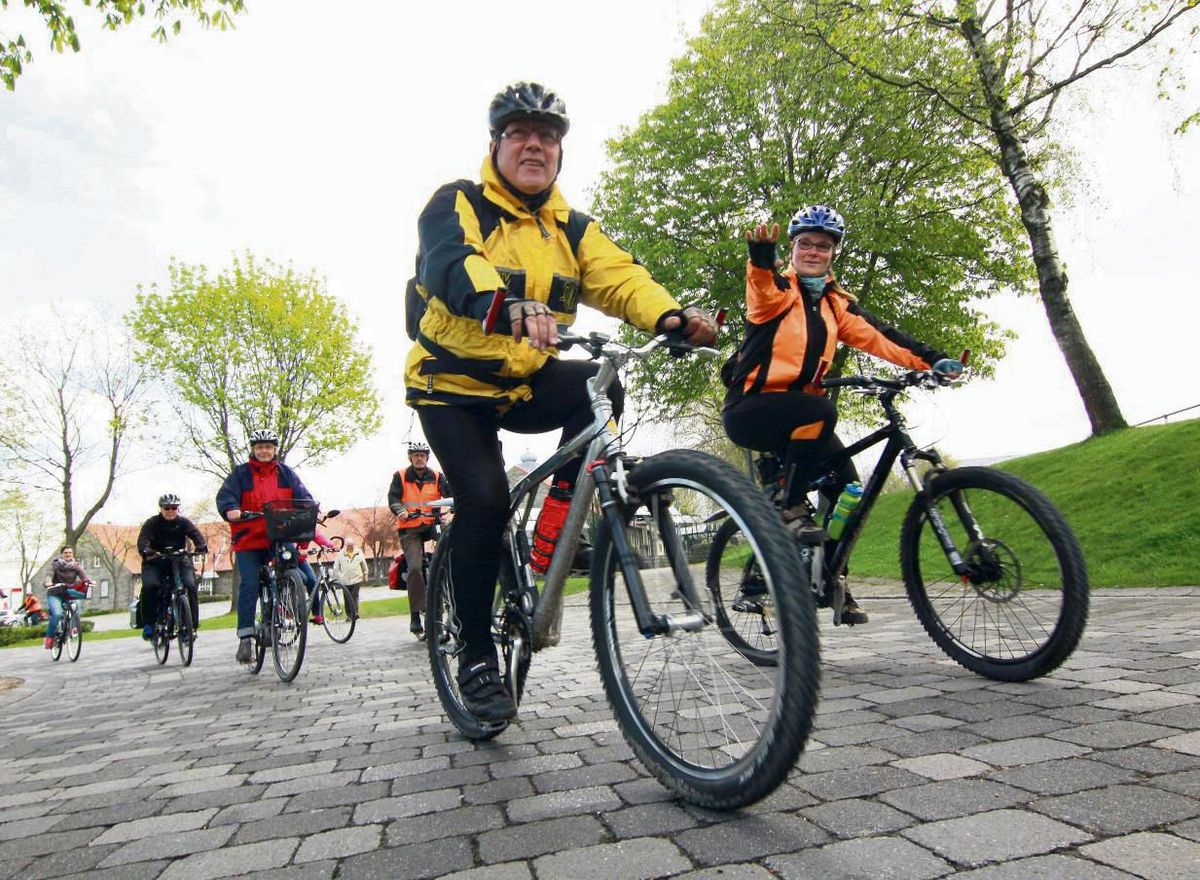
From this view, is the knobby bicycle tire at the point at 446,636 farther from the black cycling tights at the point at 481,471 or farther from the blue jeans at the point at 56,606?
the blue jeans at the point at 56,606

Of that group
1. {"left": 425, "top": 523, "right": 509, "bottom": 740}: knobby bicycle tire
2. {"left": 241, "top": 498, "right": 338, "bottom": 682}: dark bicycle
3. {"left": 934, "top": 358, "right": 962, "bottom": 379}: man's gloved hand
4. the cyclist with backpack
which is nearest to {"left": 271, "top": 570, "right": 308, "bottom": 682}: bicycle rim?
{"left": 241, "top": 498, "right": 338, "bottom": 682}: dark bicycle

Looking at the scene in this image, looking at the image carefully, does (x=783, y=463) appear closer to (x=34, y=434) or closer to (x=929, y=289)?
(x=929, y=289)

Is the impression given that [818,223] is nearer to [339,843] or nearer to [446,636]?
[446,636]

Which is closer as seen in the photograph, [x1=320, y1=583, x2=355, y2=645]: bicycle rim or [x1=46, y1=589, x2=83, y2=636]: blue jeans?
[x1=320, y1=583, x2=355, y2=645]: bicycle rim

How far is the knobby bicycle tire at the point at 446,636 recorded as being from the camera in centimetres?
319

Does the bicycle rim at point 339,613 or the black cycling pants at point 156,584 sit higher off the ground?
the black cycling pants at point 156,584

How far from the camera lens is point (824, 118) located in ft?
61.7

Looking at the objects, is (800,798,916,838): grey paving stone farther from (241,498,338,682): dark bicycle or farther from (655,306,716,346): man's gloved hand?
(241,498,338,682): dark bicycle

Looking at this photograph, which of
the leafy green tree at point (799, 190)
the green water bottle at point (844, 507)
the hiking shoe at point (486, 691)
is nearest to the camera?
the hiking shoe at point (486, 691)

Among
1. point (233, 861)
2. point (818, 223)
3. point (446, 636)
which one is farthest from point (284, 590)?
point (818, 223)

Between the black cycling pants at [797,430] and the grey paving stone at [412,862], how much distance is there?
2.67 m

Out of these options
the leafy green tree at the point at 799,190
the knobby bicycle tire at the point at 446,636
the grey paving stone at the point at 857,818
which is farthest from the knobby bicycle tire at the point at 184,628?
the leafy green tree at the point at 799,190

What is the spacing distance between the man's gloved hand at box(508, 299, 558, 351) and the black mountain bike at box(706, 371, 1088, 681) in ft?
2.97

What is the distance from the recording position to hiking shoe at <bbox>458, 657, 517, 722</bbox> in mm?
2832
